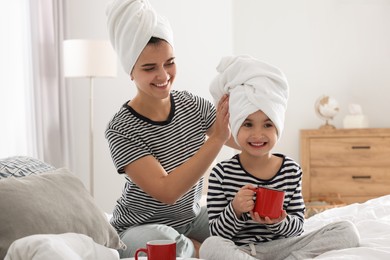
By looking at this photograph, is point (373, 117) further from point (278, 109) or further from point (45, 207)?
point (45, 207)

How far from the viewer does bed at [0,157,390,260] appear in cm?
149

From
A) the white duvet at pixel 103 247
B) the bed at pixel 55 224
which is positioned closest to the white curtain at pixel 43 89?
the bed at pixel 55 224

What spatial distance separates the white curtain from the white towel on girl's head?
8.06ft

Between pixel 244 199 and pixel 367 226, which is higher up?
pixel 244 199

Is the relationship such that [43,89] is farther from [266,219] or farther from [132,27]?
[266,219]

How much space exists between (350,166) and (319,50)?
1166 millimetres

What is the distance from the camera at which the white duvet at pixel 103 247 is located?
1.44 metres

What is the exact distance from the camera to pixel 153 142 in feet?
7.39

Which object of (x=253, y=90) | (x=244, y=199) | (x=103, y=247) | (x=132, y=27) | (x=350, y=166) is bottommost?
(x=350, y=166)

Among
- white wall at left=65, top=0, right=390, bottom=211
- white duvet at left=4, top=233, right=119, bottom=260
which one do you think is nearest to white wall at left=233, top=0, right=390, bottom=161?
white wall at left=65, top=0, right=390, bottom=211

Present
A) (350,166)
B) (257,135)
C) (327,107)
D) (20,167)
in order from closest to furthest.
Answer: (257,135) < (20,167) < (350,166) < (327,107)

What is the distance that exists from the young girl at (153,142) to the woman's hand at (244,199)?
0.93ft

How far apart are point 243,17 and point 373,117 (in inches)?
58.6

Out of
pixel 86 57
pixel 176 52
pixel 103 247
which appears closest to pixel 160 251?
pixel 103 247
